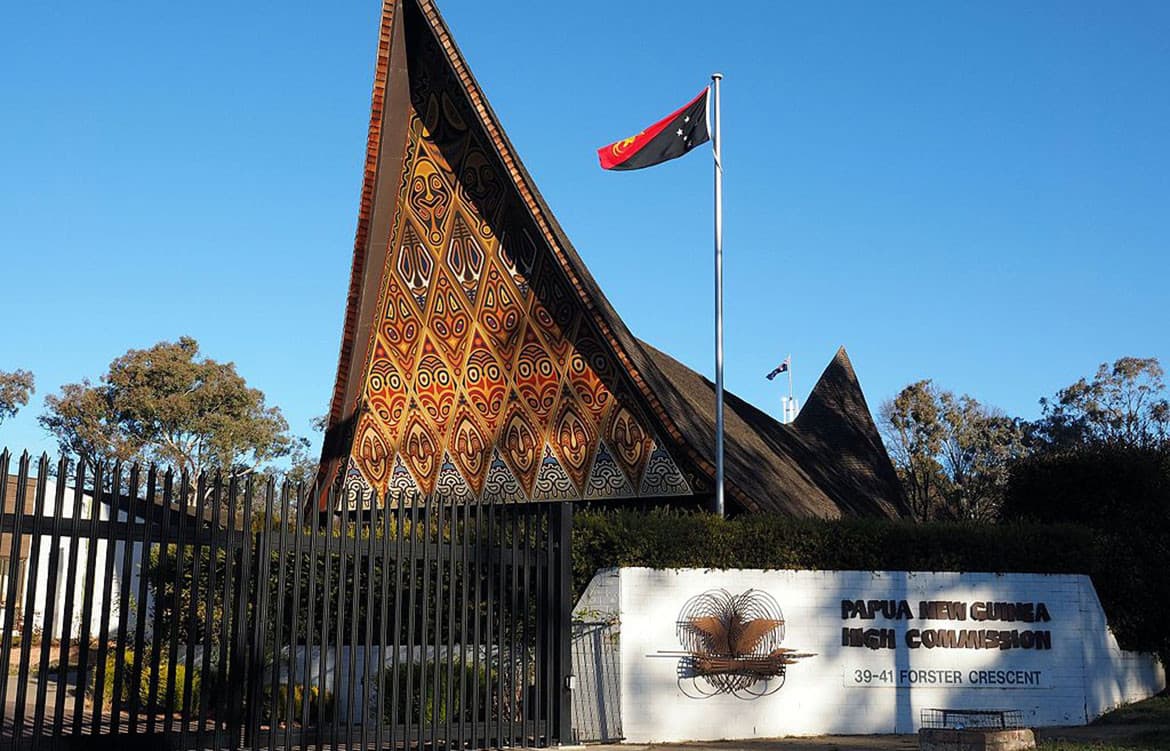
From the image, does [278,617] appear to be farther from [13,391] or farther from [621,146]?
[13,391]

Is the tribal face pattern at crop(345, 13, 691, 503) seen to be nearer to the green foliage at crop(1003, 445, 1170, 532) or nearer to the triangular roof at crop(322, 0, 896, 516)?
the triangular roof at crop(322, 0, 896, 516)

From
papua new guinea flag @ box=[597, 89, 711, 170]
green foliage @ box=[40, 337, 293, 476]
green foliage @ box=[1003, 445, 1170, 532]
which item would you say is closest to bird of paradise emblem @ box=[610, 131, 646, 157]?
papua new guinea flag @ box=[597, 89, 711, 170]

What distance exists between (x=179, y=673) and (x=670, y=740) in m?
7.60

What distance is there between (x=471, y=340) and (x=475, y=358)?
1.16 ft

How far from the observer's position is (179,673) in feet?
56.4

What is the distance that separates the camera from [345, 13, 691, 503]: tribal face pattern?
20.5 meters

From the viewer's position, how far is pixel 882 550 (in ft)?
51.0

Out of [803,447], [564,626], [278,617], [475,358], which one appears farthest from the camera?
[803,447]

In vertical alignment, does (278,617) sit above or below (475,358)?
below

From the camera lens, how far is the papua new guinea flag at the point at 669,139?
61.1 feet

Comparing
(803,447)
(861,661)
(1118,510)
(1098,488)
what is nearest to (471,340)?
(861,661)

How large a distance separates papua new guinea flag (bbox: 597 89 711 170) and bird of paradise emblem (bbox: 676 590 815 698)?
730 centimetres

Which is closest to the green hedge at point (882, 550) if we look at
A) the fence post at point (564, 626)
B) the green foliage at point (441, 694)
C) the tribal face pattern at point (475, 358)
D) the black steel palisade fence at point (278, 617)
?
the black steel palisade fence at point (278, 617)

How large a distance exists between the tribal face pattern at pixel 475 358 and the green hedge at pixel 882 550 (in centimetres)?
475
